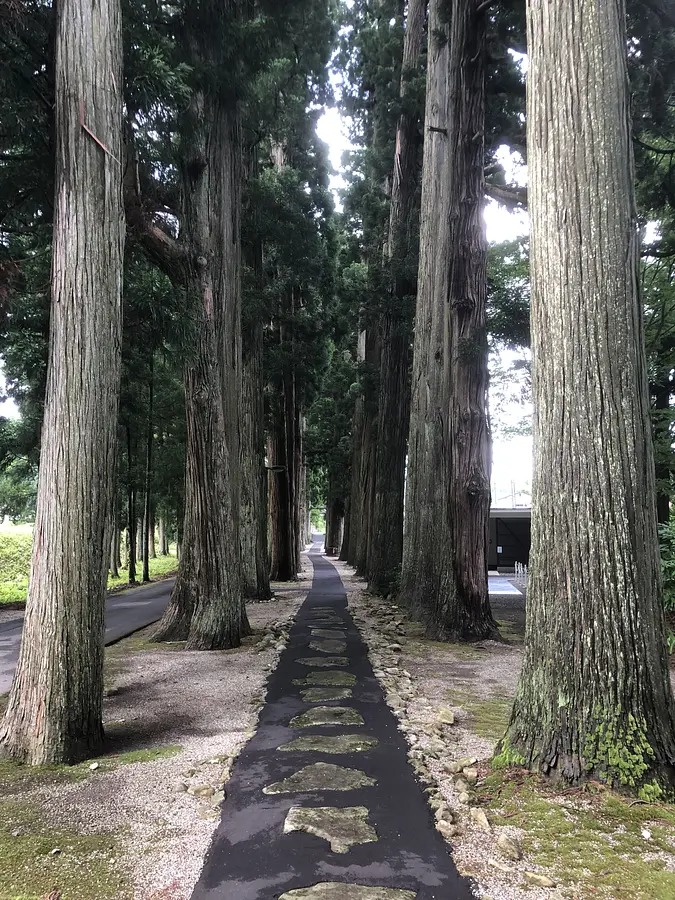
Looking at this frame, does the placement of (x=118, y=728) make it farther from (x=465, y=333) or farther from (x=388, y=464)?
(x=388, y=464)

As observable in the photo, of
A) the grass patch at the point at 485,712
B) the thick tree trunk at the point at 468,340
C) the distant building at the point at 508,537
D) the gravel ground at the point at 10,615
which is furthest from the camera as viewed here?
the distant building at the point at 508,537

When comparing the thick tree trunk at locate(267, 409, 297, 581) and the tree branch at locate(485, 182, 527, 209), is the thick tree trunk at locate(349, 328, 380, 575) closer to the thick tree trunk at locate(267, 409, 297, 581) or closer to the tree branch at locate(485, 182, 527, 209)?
the thick tree trunk at locate(267, 409, 297, 581)

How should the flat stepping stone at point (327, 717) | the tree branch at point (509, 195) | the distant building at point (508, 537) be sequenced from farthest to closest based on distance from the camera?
the distant building at point (508, 537) → the tree branch at point (509, 195) → the flat stepping stone at point (327, 717)

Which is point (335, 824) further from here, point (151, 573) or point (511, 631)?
point (151, 573)

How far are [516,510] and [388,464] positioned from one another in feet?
28.7

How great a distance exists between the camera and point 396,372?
1411cm

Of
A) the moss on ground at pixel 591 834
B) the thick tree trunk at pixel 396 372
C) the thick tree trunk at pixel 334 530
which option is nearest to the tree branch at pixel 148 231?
the moss on ground at pixel 591 834

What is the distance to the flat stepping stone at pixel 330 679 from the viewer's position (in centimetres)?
595

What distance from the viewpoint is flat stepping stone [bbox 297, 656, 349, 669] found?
22.4ft

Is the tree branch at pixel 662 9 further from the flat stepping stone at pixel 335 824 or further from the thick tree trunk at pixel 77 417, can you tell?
the flat stepping stone at pixel 335 824

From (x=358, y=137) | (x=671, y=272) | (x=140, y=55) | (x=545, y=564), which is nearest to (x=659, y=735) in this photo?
(x=545, y=564)

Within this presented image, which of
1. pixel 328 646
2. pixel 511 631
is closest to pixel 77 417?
pixel 328 646

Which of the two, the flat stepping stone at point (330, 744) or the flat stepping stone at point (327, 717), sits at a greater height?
the flat stepping stone at point (330, 744)

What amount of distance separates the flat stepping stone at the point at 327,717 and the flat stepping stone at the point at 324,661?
1.72m
